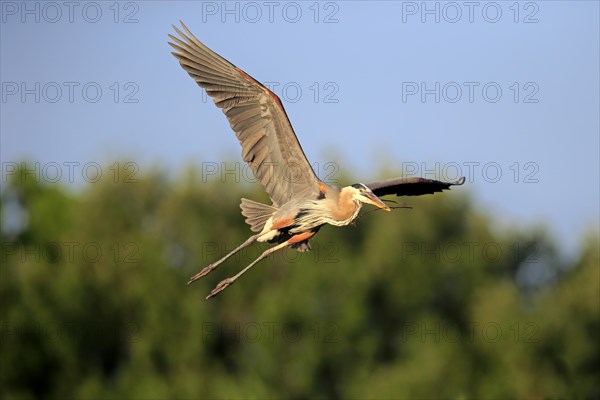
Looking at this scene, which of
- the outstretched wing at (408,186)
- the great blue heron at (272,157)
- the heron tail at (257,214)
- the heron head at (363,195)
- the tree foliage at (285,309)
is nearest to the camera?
the heron head at (363,195)

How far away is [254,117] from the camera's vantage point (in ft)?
48.6

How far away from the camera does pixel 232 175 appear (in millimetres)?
46812

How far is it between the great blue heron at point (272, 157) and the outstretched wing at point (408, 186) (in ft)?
1.65

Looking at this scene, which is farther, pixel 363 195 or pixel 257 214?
pixel 257 214

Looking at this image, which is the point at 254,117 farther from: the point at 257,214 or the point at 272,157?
the point at 257,214

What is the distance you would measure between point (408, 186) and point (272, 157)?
187 cm

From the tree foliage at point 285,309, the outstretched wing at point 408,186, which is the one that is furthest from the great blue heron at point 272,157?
the tree foliage at point 285,309

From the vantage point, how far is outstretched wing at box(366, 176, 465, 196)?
15531mm

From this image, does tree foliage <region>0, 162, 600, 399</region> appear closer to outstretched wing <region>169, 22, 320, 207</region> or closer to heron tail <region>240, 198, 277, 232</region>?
heron tail <region>240, 198, 277, 232</region>

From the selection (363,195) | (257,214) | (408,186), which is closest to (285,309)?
(408,186)

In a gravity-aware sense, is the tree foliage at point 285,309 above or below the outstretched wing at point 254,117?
below

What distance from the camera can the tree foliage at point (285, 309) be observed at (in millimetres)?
45125

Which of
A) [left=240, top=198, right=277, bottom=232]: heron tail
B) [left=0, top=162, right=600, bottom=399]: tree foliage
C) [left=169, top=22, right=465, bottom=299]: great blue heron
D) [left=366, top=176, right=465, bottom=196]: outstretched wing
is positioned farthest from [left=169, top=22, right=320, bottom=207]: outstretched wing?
[left=0, top=162, right=600, bottom=399]: tree foliage

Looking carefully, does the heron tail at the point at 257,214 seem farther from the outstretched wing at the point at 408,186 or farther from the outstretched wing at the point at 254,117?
the outstretched wing at the point at 408,186
